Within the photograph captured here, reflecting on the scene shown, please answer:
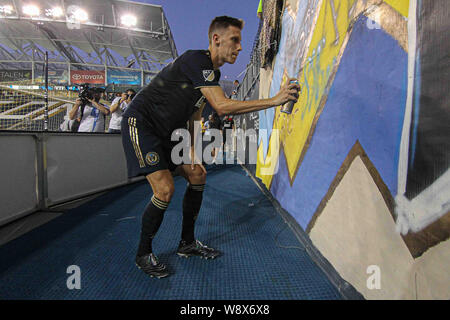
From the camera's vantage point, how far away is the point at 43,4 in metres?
20.5

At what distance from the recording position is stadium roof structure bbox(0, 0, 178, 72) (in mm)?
20453

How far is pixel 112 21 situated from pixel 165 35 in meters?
5.39

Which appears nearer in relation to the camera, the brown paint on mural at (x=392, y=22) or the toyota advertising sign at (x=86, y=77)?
the brown paint on mural at (x=392, y=22)

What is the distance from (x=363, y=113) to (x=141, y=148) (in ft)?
4.62

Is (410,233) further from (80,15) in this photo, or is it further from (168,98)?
(80,15)

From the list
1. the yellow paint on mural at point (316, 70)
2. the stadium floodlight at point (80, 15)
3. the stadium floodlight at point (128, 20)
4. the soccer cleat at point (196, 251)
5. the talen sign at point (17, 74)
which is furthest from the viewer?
the talen sign at point (17, 74)

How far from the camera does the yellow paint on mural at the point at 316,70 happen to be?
66.7 inches

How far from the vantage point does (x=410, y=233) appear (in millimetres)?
973

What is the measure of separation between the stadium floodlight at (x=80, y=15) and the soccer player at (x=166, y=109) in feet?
84.4

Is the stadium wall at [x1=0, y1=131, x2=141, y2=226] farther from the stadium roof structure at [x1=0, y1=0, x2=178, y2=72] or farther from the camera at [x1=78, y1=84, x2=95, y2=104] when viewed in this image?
the stadium roof structure at [x1=0, y1=0, x2=178, y2=72]

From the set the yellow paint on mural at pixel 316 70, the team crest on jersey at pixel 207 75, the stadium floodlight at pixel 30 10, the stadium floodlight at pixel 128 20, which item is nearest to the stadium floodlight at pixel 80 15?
the stadium floodlight at pixel 128 20

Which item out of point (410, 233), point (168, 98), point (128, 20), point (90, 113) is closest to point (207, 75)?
point (168, 98)

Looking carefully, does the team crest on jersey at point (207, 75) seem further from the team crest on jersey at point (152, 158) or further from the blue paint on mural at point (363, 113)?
the blue paint on mural at point (363, 113)
